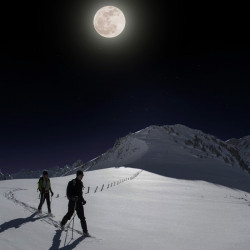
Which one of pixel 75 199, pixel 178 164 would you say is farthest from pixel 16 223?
pixel 178 164

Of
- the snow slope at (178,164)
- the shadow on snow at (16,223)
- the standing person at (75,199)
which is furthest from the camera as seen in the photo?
the snow slope at (178,164)

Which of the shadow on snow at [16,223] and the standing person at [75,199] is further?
the standing person at [75,199]

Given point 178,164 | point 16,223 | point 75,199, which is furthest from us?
point 178,164

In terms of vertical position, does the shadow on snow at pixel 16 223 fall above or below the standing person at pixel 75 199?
below

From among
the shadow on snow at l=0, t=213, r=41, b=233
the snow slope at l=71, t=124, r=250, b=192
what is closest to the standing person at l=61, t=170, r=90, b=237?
the shadow on snow at l=0, t=213, r=41, b=233

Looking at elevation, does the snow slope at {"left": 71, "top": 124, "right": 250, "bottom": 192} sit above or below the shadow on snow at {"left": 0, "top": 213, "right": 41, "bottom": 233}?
below

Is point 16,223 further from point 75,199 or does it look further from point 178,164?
point 178,164

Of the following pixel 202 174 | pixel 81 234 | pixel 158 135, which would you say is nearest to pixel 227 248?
pixel 81 234

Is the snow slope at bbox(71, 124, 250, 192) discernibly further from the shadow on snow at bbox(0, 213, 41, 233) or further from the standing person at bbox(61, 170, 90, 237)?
the standing person at bbox(61, 170, 90, 237)

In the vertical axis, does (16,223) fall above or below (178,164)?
above

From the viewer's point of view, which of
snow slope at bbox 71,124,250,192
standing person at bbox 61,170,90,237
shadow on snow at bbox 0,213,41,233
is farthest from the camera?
snow slope at bbox 71,124,250,192

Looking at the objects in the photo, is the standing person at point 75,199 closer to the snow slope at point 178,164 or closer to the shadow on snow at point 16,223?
the shadow on snow at point 16,223

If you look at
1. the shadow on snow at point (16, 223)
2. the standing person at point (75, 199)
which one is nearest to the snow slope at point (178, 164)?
the shadow on snow at point (16, 223)

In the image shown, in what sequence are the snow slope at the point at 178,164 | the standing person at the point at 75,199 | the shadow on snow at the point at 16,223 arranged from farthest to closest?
the snow slope at the point at 178,164 < the standing person at the point at 75,199 < the shadow on snow at the point at 16,223
